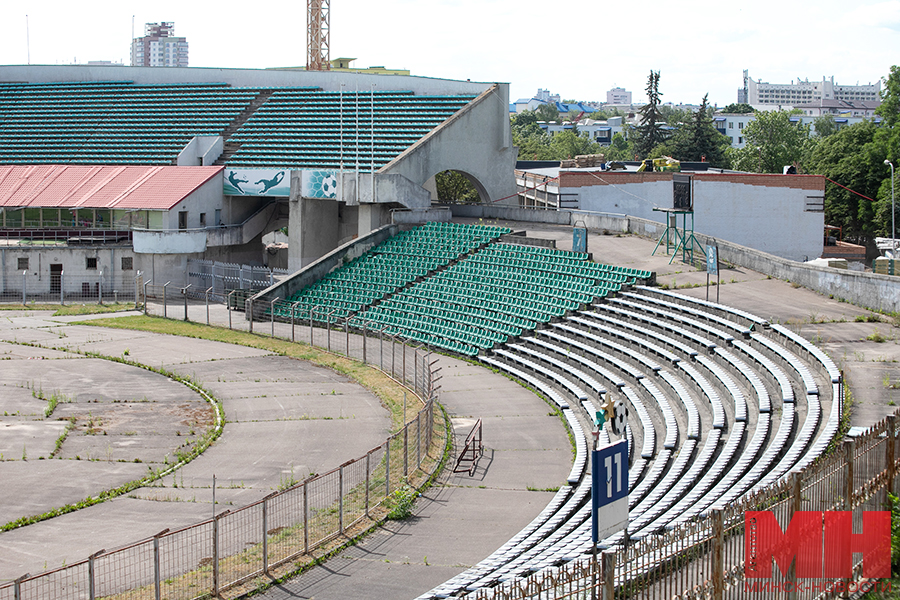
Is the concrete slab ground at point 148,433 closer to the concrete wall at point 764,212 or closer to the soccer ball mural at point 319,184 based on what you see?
the soccer ball mural at point 319,184

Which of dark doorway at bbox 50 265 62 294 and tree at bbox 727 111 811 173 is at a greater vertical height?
tree at bbox 727 111 811 173

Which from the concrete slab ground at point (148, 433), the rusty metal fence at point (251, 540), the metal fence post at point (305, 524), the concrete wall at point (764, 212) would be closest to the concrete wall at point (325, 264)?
the concrete slab ground at point (148, 433)

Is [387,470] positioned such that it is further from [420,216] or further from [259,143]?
[259,143]

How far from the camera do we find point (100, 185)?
50.2 m

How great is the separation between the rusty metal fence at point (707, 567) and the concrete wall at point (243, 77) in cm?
4249

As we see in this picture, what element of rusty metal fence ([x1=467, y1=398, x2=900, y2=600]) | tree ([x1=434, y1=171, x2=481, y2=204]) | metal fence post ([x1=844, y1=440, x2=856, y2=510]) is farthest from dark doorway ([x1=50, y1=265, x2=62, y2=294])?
metal fence post ([x1=844, y1=440, x2=856, y2=510])

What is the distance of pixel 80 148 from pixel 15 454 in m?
38.0

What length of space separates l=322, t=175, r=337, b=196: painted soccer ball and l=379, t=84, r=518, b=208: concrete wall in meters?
2.28

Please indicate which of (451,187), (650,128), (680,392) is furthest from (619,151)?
(680,392)

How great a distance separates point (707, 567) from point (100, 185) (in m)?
45.8

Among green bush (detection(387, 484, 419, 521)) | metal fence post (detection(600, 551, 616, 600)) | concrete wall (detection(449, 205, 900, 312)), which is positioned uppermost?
concrete wall (detection(449, 205, 900, 312))

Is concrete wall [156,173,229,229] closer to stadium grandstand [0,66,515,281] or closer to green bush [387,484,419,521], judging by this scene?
stadium grandstand [0,66,515,281]

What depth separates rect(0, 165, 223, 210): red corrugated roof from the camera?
1889 inches

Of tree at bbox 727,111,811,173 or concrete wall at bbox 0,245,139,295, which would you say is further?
tree at bbox 727,111,811,173
